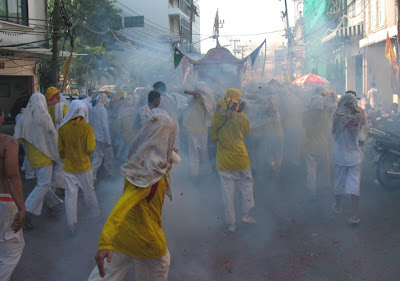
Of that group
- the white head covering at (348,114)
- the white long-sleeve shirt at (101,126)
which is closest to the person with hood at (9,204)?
the white head covering at (348,114)

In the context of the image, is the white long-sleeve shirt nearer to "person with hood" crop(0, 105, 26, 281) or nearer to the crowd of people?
the crowd of people

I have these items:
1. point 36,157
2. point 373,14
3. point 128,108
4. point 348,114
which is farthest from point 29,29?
point 348,114

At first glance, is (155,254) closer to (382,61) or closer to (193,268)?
(193,268)

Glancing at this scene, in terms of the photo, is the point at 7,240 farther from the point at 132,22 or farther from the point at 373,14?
the point at 132,22

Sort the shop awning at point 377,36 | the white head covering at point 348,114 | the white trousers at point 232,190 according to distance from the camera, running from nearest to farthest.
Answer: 1. the white trousers at point 232,190
2. the white head covering at point 348,114
3. the shop awning at point 377,36

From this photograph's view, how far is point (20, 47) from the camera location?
17.4 meters

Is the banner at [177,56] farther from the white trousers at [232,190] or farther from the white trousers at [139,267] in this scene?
the white trousers at [139,267]

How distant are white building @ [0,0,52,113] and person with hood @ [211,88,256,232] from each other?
41.0 feet

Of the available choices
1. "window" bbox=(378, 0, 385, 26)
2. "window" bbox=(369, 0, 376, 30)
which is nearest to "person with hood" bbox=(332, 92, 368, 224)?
"window" bbox=(378, 0, 385, 26)

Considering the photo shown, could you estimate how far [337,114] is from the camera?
6012mm

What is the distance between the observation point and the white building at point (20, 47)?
55.5 feet

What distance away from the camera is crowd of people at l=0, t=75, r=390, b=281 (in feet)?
9.66

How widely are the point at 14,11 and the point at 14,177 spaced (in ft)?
55.0

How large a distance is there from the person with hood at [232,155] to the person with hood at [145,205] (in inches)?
102
